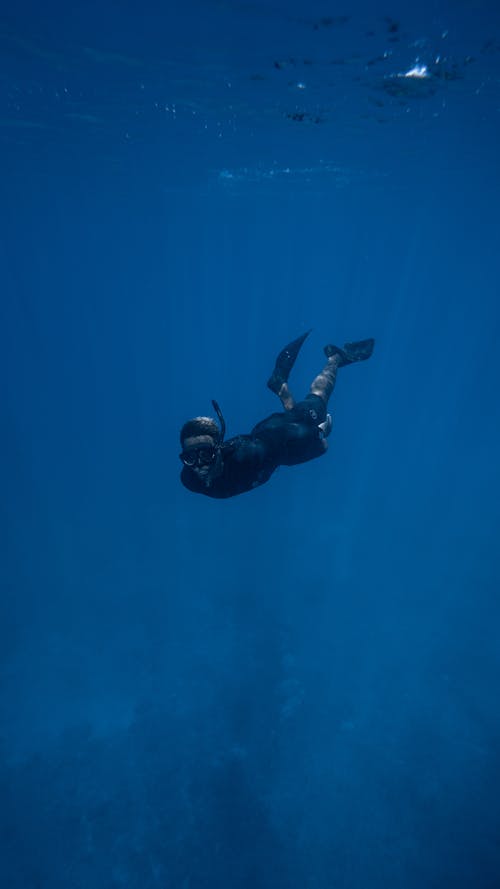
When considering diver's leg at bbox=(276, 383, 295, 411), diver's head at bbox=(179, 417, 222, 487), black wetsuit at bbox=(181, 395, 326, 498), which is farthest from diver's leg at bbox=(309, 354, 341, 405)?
diver's head at bbox=(179, 417, 222, 487)

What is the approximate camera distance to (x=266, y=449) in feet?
17.8

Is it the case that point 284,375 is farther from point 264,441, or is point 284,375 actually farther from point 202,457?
point 202,457

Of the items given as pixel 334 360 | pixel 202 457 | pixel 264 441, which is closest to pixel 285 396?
pixel 334 360

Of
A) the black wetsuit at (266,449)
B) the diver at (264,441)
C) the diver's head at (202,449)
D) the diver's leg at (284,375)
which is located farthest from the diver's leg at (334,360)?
the diver's head at (202,449)

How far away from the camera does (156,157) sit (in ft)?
71.1

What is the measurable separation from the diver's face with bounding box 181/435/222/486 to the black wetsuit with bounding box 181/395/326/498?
100 millimetres

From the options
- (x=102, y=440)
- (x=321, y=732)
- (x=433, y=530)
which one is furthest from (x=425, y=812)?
(x=102, y=440)

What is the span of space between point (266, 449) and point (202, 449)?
1.27 metres

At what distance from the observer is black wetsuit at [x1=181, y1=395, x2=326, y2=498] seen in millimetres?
4852

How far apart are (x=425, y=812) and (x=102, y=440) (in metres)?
37.6

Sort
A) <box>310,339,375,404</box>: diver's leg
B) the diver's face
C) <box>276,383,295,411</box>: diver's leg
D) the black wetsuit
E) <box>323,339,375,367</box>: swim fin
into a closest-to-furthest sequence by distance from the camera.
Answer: the diver's face
the black wetsuit
<box>276,383,295,411</box>: diver's leg
<box>310,339,375,404</box>: diver's leg
<box>323,339,375,367</box>: swim fin

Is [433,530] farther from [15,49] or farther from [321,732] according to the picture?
[15,49]

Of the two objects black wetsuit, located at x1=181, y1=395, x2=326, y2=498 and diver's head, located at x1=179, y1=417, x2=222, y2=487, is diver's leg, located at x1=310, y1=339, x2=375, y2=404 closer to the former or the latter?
black wetsuit, located at x1=181, y1=395, x2=326, y2=498

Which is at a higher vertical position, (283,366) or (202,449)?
(283,366)
